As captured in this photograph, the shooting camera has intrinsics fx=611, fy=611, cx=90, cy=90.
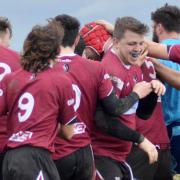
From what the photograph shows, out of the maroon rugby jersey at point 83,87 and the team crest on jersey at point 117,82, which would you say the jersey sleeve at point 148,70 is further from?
the maroon rugby jersey at point 83,87

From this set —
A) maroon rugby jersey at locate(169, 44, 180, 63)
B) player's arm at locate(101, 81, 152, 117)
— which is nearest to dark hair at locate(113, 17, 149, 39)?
maroon rugby jersey at locate(169, 44, 180, 63)

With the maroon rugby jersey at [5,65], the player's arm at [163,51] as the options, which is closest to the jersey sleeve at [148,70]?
the player's arm at [163,51]

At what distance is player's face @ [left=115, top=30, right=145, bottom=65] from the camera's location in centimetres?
562

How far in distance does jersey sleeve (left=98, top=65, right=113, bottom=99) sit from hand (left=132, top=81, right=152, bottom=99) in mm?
264

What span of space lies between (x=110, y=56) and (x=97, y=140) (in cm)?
79

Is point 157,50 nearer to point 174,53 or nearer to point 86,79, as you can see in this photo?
point 174,53

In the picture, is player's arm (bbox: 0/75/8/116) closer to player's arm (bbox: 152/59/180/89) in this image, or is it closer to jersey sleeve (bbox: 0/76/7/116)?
jersey sleeve (bbox: 0/76/7/116)

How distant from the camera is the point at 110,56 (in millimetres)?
5672

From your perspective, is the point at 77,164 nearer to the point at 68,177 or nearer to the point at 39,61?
the point at 68,177

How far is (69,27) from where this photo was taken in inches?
219

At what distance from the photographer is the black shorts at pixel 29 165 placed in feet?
15.3

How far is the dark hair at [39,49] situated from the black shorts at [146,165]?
169cm

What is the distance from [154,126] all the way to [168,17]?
1.29 m

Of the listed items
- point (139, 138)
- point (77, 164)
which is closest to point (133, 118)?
point (139, 138)
